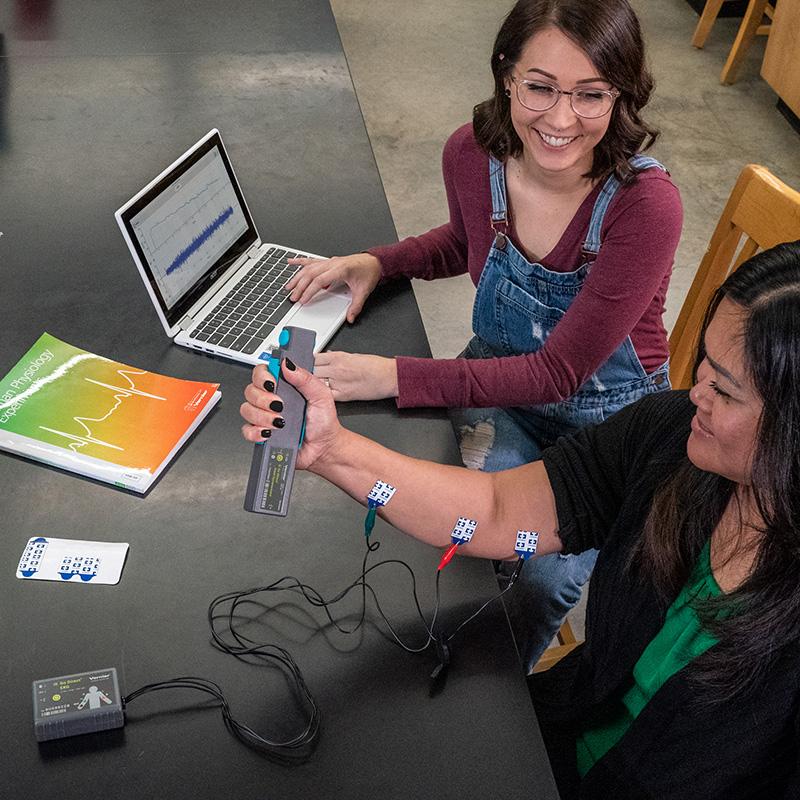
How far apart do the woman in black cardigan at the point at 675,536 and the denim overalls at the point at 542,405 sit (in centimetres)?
19

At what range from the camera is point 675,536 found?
130 cm

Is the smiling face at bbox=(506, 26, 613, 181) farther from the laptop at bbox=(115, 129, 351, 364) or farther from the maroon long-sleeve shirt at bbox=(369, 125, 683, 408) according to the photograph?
the laptop at bbox=(115, 129, 351, 364)

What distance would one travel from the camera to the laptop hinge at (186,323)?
5.68ft

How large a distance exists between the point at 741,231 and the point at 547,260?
0.35m

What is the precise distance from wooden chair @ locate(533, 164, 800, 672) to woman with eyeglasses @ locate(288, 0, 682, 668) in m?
0.11

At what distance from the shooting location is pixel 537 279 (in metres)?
1.82

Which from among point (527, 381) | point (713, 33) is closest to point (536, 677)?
point (527, 381)

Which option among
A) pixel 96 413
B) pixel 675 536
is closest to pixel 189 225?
pixel 96 413

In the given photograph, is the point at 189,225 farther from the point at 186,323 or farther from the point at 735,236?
the point at 735,236

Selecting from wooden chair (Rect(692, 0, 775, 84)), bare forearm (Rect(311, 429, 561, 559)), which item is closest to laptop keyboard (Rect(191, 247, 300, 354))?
bare forearm (Rect(311, 429, 561, 559))

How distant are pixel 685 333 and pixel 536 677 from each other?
75 cm

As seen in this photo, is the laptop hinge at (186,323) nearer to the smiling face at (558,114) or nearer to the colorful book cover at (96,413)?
the colorful book cover at (96,413)

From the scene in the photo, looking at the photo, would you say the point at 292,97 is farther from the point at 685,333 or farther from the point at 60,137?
the point at 685,333

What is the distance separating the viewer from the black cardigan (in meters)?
1.23
